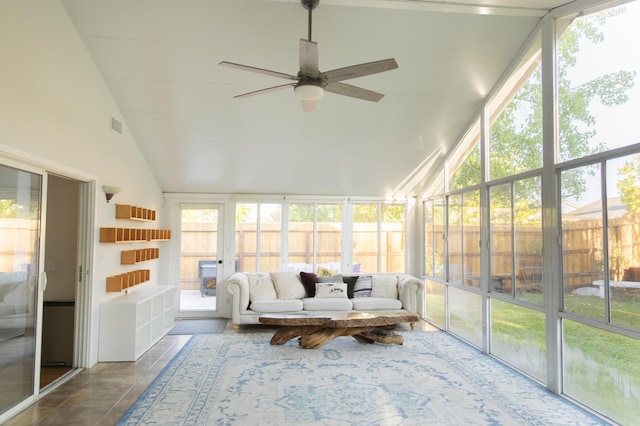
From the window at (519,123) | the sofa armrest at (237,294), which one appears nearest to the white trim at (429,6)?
the window at (519,123)

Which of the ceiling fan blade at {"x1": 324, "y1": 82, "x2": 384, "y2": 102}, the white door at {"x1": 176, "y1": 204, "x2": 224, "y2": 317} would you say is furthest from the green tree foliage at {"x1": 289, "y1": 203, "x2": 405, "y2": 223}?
the ceiling fan blade at {"x1": 324, "y1": 82, "x2": 384, "y2": 102}

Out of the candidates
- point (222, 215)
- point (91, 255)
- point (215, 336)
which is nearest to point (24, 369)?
point (91, 255)

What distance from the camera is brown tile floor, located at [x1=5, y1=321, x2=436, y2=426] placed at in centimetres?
305

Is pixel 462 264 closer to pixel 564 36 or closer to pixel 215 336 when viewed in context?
pixel 564 36

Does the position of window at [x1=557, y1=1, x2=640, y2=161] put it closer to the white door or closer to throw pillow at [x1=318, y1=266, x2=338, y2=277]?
throw pillow at [x1=318, y1=266, x2=338, y2=277]

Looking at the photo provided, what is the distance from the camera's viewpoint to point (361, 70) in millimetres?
2785

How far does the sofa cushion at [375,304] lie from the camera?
6.21 m

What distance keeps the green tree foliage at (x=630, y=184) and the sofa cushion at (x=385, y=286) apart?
391cm

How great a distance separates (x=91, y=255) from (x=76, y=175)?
894 mm

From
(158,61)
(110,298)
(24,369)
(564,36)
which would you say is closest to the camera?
(24,369)

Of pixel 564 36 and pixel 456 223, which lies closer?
pixel 564 36

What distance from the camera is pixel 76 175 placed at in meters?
3.92

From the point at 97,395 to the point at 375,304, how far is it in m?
3.91

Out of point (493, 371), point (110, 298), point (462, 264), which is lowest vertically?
point (493, 371)
